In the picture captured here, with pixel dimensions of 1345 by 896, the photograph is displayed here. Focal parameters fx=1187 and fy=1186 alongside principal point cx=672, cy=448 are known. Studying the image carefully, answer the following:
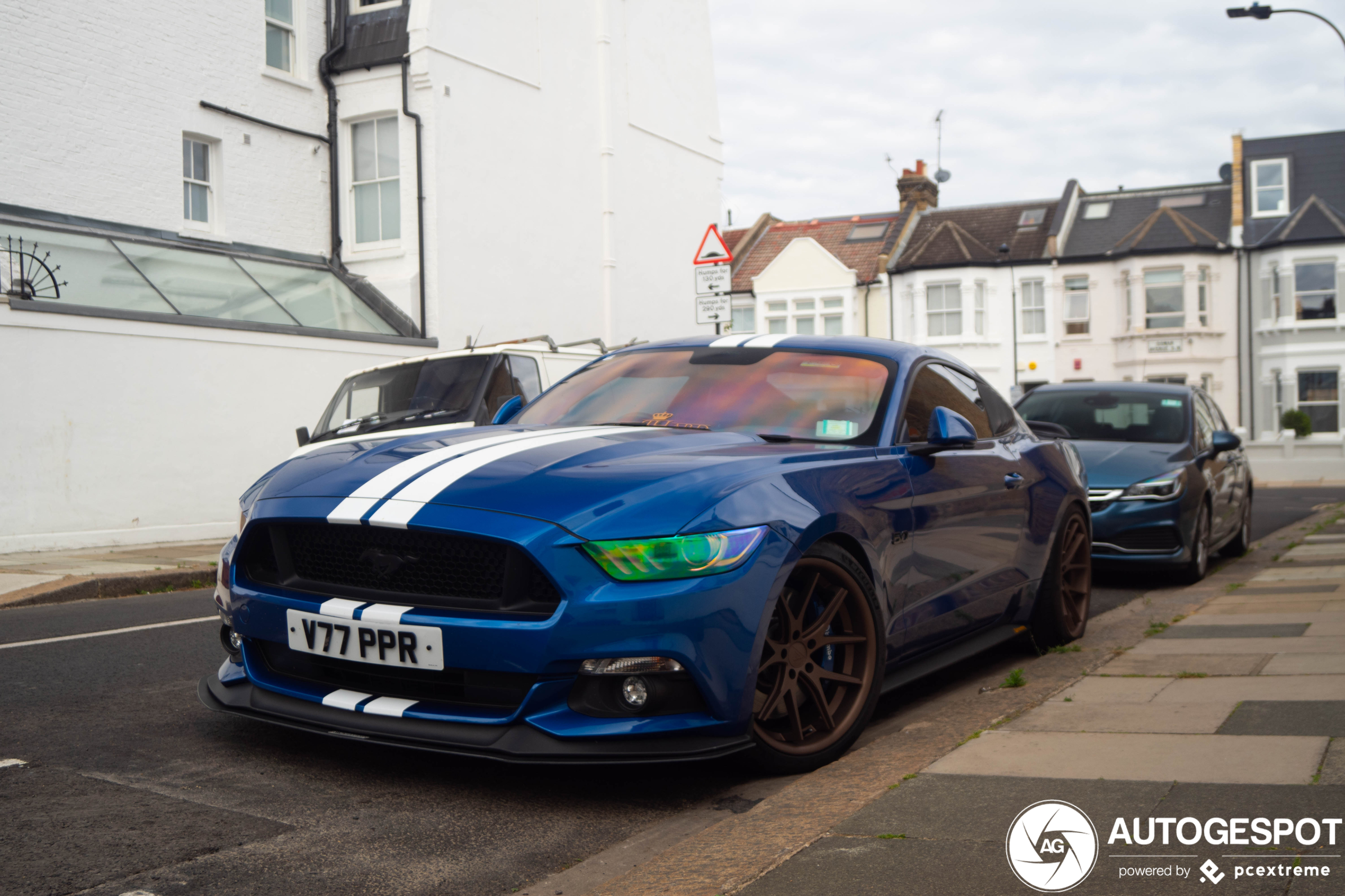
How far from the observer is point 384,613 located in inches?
139

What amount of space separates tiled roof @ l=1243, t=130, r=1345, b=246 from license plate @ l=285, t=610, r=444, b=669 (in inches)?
1729

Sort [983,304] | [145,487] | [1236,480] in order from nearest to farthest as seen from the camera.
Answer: [1236,480], [145,487], [983,304]

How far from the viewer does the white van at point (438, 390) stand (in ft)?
33.0

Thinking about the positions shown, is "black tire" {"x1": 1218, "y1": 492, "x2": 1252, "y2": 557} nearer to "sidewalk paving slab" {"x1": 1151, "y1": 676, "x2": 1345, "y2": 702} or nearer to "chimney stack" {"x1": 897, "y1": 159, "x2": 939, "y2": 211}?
"sidewalk paving slab" {"x1": 1151, "y1": 676, "x2": 1345, "y2": 702}

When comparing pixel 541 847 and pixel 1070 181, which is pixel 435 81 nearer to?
pixel 541 847

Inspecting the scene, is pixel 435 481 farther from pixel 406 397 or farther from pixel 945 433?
pixel 406 397

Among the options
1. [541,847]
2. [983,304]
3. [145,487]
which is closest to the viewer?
[541,847]

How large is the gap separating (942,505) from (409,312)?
1523 centimetres

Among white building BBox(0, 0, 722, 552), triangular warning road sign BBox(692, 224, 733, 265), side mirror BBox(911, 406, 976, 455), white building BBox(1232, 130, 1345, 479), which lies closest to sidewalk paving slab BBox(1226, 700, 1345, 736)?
side mirror BBox(911, 406, 976, 455)

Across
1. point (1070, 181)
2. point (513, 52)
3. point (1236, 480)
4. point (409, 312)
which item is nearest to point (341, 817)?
point (1236, 480)

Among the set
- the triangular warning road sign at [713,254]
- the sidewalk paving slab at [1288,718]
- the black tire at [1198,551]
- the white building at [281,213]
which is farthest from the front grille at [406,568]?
the white building at [281,213]

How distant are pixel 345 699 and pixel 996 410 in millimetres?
3716

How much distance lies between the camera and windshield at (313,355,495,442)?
10.1 meters

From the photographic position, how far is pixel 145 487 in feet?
45.0
